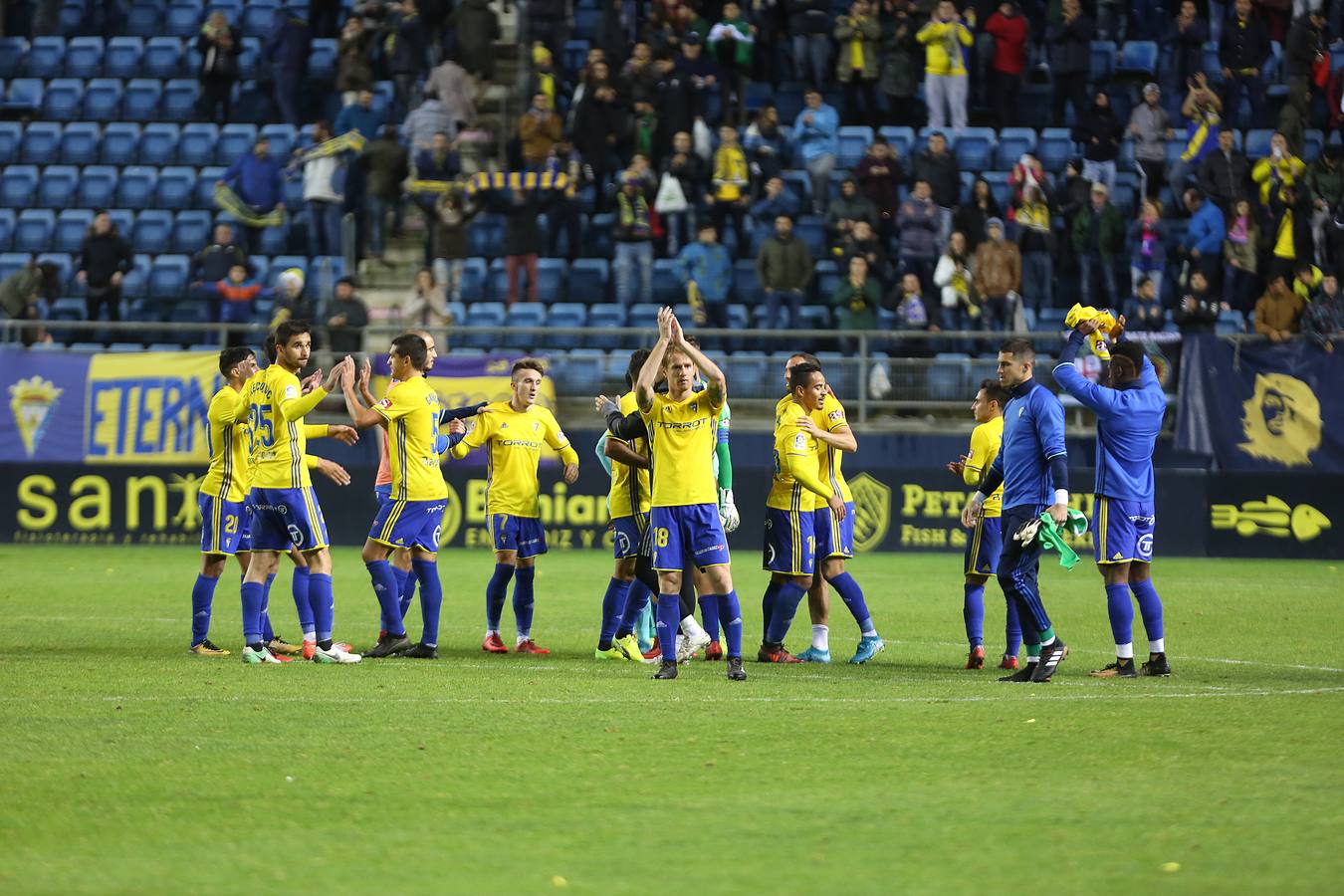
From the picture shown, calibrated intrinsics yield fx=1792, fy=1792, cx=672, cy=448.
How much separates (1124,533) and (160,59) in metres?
22.8

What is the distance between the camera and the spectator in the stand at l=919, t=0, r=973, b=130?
25.9 m

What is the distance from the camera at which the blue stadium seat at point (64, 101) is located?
29.2 m

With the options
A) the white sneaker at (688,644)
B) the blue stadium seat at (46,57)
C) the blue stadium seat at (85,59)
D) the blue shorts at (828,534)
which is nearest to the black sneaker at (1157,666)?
the blue shorts at (828,534)

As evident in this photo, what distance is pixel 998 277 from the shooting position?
23.1 m

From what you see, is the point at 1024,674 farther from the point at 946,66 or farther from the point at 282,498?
the point at 946,66

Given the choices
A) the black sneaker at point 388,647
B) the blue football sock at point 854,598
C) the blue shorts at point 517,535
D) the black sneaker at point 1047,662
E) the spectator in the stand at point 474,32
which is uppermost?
the spectator in the stand at point 474,32

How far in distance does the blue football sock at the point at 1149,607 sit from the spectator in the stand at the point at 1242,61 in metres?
17.0

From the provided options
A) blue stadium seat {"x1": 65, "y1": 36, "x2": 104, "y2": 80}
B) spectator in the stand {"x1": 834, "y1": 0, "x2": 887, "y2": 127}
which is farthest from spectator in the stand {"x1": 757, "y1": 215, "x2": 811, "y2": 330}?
blue stadium seat {"x1": 65, "y1": 36, "x2": 104, "y2": 80}

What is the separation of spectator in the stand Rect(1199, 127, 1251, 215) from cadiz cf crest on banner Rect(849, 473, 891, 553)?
258 inches

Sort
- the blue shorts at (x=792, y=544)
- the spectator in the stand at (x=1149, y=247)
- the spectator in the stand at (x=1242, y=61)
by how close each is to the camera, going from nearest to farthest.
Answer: the blue shorts at (x=792, y=544)
the spectator in the stand at (x=1149, y=247)
the spectator in the stand at (x=1242, y=61)

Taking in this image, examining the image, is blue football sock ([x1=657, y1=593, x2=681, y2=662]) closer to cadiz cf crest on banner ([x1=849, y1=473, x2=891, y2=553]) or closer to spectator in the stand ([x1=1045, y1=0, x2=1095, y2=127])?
cadiz cf crest on banner ([x1=849, y1=473, x2=891, y2=553])

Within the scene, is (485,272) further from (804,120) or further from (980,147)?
(980,147)

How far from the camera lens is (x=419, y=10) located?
2720 centimetres

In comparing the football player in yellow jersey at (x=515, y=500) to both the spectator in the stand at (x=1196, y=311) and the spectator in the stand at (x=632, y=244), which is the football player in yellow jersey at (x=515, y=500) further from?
the spectator in the stand at (x=1196, y=311)
